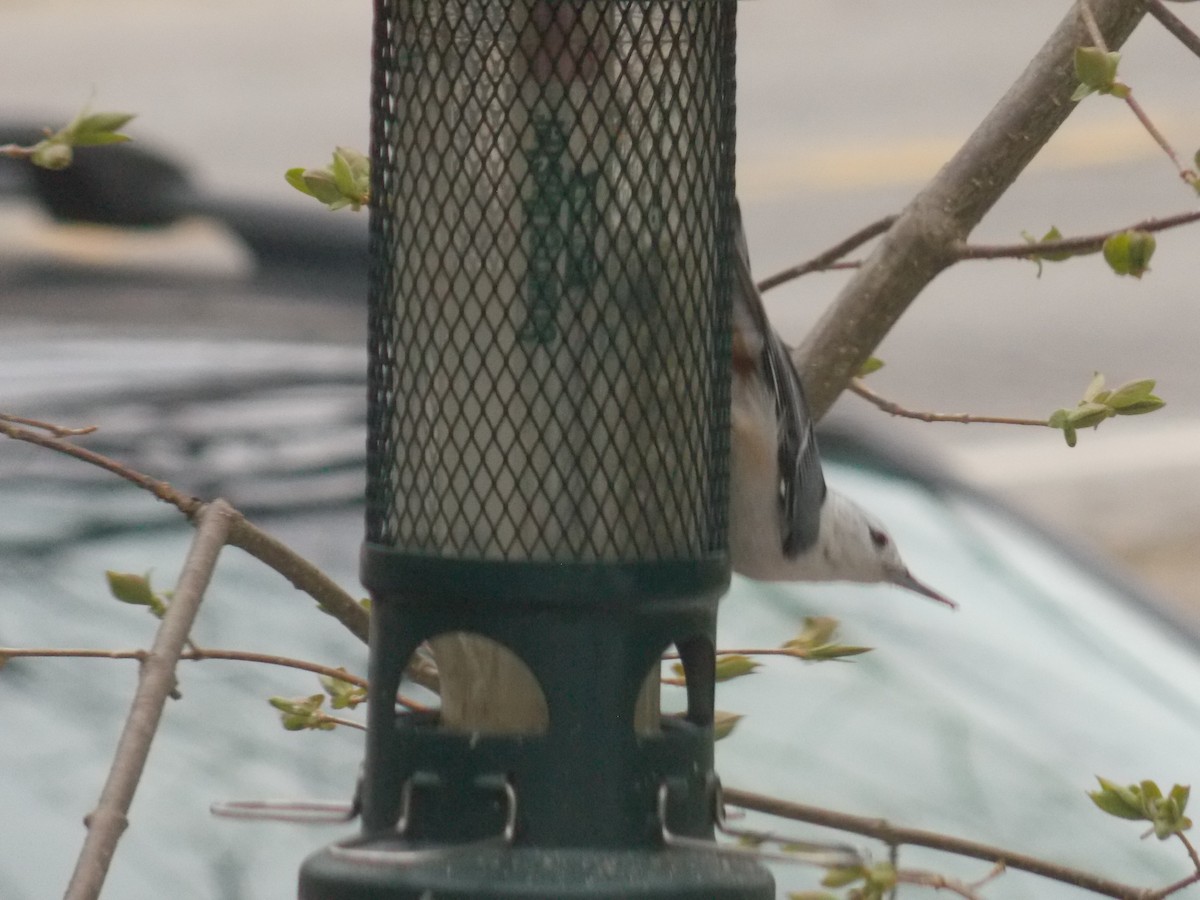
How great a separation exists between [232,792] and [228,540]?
47.5 inches

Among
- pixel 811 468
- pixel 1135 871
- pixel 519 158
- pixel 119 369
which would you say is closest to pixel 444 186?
pixel 519 158

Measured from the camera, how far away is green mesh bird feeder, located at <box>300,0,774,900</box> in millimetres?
1771

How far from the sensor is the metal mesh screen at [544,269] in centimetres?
179

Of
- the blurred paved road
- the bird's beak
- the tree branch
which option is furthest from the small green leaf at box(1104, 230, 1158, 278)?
the blurred paved road

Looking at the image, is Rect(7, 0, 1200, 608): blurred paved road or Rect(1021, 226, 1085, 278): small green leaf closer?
Rect(1021, 226, 1085, 278): small green leaf

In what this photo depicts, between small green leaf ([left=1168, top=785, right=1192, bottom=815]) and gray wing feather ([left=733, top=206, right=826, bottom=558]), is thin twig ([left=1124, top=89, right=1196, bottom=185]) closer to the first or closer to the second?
gray wing feather ([left=733, top=206, right=826, bottom=558])

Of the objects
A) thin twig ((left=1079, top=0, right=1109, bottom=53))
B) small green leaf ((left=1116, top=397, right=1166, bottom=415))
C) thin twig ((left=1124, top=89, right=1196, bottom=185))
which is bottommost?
small green leaf ((left=1116, top=397, right=1166, bottom=415))

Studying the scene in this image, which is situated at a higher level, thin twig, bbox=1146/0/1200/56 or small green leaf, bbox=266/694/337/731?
thin twig, bbox=1146/0/1200/56

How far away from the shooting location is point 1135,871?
3.23 metres

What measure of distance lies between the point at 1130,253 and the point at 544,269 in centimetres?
49

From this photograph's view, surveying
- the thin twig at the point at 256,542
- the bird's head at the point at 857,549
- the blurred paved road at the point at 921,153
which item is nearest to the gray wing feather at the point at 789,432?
the bird's head at the point at 857,549

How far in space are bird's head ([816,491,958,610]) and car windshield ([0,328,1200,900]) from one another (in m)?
0.39

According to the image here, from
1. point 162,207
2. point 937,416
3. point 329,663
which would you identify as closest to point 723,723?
point 937,416

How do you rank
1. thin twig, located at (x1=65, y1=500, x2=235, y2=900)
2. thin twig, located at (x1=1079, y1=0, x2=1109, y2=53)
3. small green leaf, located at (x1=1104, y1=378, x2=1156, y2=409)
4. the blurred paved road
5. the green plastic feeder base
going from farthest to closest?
the blurred paved road
small green leaf, located at (x1=1104, y1=378, x2=1156, y2=409)
thin twig, located at (x1=1079, y1=0, x2=1109, y2=53)
the green plastic feeder base
thin twig, located at (x1=65, y1=500, x2=235, y2=900)
